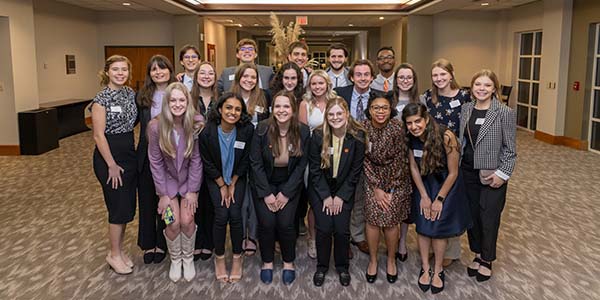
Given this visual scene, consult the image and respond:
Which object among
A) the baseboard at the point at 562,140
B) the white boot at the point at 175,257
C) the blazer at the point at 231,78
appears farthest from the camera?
the baseboard at the point at 562,140

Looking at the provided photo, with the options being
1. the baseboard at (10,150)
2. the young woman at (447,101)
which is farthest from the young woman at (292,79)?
the baseboard at (10,150)

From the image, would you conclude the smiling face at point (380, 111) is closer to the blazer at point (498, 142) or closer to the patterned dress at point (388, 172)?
the patterned dress at point (388, 172)

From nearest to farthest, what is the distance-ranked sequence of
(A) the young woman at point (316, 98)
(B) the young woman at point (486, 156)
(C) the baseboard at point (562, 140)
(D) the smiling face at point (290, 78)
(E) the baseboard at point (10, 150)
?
(B) the young woman at point (486, 156) < (A) the young woman at point (316, 98) < (D) the smiling face at point (290, 78) < (E) the baseboard at point (10, 150) < (C) the baseboard at point (562, 140)

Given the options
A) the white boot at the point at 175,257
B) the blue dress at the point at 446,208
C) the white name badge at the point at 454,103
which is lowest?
the white boot at the point at 175,257

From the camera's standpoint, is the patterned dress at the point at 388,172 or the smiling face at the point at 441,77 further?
the smiling face at the point at 441,77

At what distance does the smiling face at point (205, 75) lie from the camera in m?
4.05

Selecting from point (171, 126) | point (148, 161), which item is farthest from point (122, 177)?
point (171, 126)

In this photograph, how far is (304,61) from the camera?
16.4ft

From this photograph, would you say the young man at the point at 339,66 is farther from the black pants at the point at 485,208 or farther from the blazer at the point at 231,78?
the black pants at the point at 485,208

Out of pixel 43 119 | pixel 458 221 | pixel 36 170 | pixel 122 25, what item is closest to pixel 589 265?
pixel 458 221

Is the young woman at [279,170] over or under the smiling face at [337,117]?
under

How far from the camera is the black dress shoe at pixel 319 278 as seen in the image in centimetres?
371

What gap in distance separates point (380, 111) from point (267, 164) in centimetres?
89

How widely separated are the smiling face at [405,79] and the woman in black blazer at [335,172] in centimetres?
61
